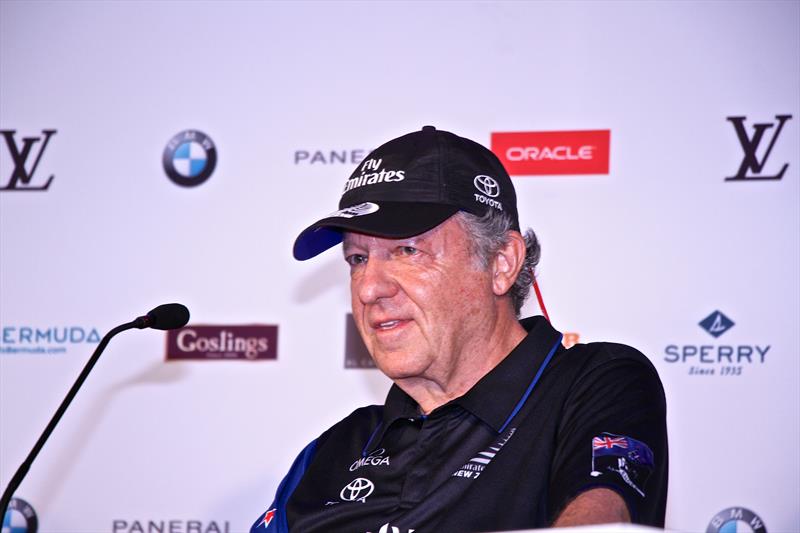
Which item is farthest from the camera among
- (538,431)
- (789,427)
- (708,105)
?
(708,105)

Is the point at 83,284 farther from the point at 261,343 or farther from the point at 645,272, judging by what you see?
the point at 645,272

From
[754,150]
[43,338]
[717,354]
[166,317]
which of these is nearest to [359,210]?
[166,317]

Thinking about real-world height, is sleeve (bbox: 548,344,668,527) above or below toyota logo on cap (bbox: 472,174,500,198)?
below

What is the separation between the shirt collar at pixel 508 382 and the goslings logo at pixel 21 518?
5.19 ft

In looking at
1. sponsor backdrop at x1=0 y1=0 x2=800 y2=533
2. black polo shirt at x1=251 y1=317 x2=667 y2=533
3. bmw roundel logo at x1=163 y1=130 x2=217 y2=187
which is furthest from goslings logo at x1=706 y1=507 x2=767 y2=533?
bmw roundel logo at x1=163 y1=130 x2=217 y2=187

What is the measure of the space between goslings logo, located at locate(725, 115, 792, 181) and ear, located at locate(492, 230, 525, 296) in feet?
3.36

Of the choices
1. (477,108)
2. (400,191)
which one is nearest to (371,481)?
(400,191)

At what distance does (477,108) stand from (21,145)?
57.5 inches

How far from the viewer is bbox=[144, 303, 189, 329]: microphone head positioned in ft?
6.65

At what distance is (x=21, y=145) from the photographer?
3.41 meters

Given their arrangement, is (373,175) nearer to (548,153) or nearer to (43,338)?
(548,153)

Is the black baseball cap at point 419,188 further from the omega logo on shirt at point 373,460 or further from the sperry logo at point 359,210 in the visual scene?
the omega logo on shirt at point 373,460

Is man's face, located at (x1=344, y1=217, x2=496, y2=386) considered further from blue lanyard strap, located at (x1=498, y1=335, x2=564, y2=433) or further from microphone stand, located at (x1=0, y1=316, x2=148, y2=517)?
microphone stand, located at (x1=0, y1=316, x2=148, y2=517)

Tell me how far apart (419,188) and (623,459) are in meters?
0.64
